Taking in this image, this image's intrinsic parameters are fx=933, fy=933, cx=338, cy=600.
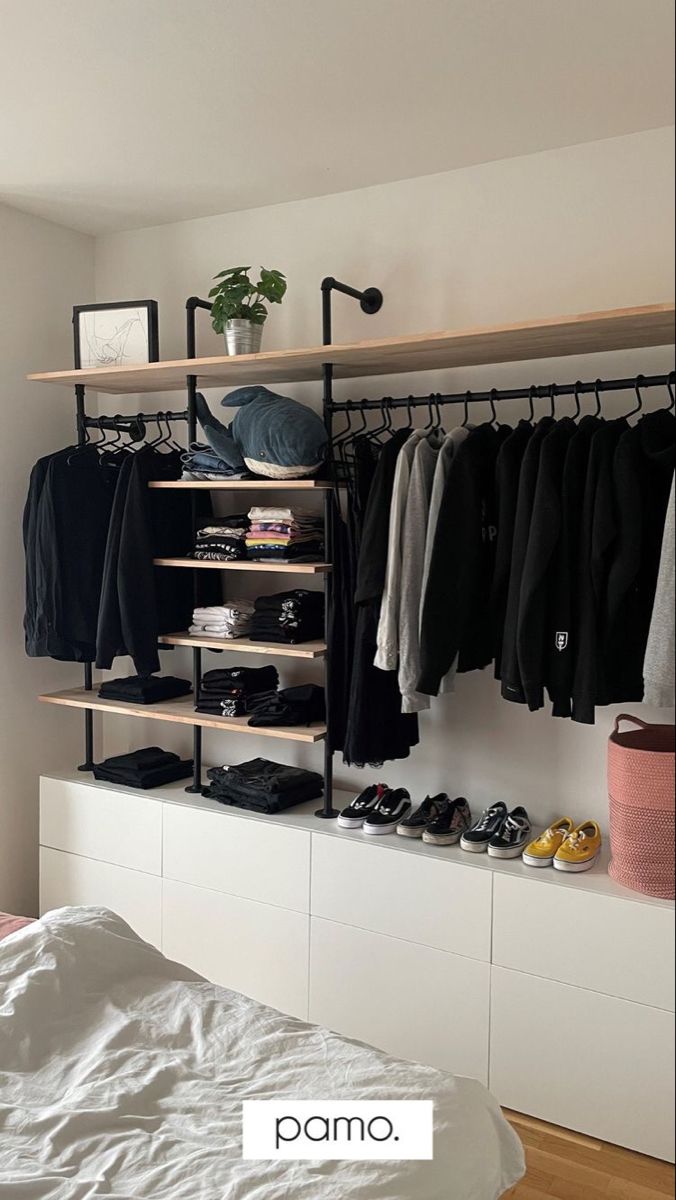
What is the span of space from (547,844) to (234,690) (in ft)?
2.31

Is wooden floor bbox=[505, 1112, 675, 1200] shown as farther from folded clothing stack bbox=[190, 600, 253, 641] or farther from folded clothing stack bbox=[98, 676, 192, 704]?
folded clothing stack bbox=[98, 676, 192, 704]

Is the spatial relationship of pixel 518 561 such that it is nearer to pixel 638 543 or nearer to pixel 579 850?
pixel 579 850

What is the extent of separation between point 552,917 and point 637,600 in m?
0.69

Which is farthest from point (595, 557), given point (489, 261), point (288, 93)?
point (288, 93)

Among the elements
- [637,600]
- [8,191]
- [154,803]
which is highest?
[8,191]

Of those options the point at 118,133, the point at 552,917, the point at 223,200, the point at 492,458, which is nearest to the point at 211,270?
the point at 223,200

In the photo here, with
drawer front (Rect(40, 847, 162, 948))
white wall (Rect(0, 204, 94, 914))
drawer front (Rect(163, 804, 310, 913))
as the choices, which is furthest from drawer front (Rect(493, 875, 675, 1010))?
white wall (Rect(0, 204, 94, 914))

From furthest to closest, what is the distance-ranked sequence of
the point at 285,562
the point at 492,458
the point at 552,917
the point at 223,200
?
1. the point at 285,562
2. the point at 492,458
3. the point at 552,917
4. the point at 223,200

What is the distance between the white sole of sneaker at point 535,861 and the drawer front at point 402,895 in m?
0.08

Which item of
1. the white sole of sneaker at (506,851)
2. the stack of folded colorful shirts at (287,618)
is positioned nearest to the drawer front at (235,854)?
the white sole of sneaker at (506,851)

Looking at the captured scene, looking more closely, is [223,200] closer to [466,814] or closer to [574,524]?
[574,524]

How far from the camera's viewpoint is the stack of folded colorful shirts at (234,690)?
1.87 metres

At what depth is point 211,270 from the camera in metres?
1.02

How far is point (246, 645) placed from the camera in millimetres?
1768
